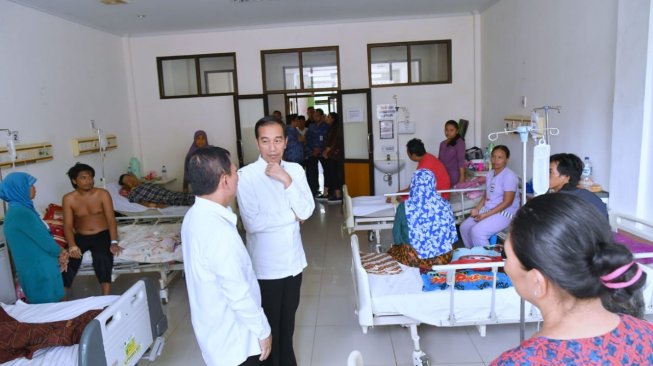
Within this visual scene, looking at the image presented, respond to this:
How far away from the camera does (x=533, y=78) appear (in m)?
4.80

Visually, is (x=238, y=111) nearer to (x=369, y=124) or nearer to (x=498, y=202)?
(x=369, y=124)

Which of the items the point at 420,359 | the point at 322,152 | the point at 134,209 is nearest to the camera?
the point at 420,359

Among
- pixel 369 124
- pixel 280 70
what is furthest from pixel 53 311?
pixel 280 70

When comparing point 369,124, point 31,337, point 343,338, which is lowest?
point 343,338

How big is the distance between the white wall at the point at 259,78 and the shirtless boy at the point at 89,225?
11.9 feet

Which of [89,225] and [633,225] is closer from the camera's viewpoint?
[633,225]

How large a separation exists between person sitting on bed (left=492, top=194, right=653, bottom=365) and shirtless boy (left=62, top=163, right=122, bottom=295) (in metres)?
3.56

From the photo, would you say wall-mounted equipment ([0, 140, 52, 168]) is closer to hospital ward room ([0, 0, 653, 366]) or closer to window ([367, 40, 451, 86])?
hospital ward room ([0, 0, 653, 366])

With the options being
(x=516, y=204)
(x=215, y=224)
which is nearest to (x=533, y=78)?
(x=516, y=204)

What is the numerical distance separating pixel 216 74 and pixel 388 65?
109 inches

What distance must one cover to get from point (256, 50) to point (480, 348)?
5.61 metres

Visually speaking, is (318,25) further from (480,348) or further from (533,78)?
(480,348)

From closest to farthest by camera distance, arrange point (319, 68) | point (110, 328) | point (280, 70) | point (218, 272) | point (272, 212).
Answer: point (218, 272), point (272, 212), point (110, 328), point (280, 70), point (319, 68)

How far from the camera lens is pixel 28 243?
Result: 2926 mm
